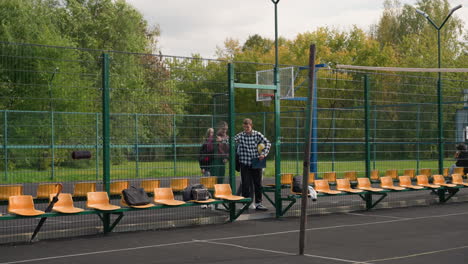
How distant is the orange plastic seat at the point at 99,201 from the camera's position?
1135 centimetres

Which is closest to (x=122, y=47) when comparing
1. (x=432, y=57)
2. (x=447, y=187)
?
(x=432, y=57)

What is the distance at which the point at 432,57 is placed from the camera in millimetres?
48125

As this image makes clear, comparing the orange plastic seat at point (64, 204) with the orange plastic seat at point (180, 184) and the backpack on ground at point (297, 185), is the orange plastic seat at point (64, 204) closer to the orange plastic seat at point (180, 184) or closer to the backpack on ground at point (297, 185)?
the orange plastic seat at point (180, 184)

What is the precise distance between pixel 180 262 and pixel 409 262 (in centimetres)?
313

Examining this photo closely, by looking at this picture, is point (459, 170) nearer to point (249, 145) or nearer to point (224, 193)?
point (249, 145)

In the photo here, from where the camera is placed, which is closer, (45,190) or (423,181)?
(45,190)

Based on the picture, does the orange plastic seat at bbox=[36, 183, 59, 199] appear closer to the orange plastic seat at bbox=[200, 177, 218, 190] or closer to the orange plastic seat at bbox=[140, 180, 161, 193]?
the orange plastic seat at bbox=[140, 180, 161, 193]

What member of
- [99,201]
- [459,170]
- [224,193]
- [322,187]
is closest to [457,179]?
[459,170]

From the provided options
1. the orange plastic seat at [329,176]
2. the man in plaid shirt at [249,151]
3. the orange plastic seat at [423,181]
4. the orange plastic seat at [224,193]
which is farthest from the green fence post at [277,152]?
the orange plastic seat at [423,181]

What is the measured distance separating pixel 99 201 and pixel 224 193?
2.87m

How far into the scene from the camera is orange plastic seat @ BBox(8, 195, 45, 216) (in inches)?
414

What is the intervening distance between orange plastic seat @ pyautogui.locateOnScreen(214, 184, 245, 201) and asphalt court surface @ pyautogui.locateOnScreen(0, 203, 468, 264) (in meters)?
0.54

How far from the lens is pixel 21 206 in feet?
35.4

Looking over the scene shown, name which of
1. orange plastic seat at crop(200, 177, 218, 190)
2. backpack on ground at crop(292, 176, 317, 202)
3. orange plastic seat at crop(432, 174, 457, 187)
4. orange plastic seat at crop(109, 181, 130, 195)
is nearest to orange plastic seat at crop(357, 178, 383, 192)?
backpack on ground at crop(292, 176, 317, 202)
